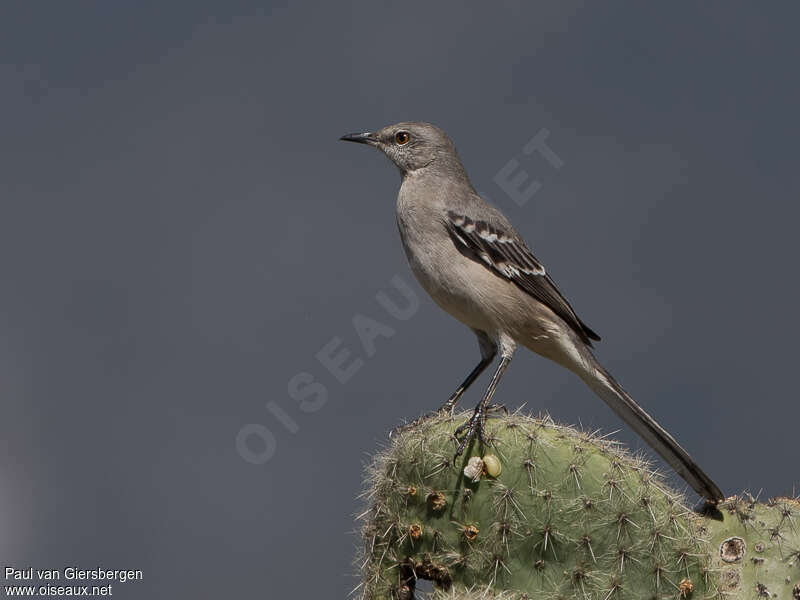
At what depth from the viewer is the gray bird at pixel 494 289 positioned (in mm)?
6859

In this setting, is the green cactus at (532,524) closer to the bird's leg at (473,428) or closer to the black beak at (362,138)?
the bird's leg at (473,428)

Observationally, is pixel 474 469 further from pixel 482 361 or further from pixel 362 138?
pixel 362 138

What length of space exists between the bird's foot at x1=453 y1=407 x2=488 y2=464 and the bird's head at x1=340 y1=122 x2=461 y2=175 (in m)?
3.79

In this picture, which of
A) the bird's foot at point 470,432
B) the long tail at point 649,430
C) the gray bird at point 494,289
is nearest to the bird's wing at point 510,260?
the gray bird at point 494,289

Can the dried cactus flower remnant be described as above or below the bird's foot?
below

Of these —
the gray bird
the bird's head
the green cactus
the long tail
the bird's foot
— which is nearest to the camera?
the green cactus

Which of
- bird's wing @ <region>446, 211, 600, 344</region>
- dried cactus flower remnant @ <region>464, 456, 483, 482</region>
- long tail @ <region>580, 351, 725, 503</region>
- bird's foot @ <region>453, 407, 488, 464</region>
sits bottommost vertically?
long tail @ <region>580, 351, 725, 503</region>

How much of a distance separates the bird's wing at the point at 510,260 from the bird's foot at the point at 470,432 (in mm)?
2458

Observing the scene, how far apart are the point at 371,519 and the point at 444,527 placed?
1.60 feet

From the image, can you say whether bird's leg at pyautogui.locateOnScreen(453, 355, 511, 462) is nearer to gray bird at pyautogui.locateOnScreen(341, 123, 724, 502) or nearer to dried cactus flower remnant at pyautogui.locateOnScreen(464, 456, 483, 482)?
dried cactus flower remnant at pyautogui.locateOnScreen(464, 456, 483, 482)

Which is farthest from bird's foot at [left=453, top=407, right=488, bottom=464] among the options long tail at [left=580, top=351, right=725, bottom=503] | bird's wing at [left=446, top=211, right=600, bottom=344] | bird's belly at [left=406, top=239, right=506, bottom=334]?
bird's wing at [left=446, top=211, right=600, bottom=344]

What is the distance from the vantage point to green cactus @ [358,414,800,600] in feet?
14.8

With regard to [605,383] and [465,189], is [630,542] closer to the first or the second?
[605,383]

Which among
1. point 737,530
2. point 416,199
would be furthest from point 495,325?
point 737,530
